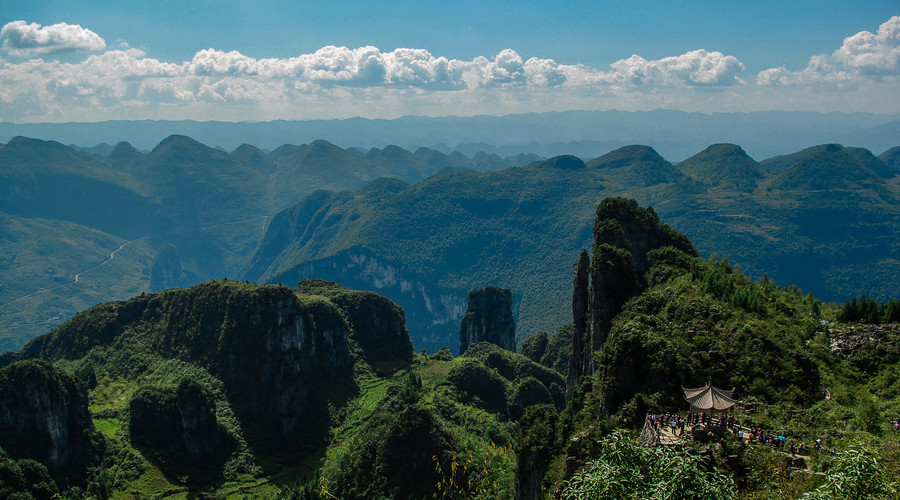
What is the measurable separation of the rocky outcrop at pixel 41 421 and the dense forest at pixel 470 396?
0.61 feet

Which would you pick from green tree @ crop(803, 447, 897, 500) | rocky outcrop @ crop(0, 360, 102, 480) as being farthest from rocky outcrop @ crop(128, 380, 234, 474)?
green tree @ crop(803, 447, 897, 500)

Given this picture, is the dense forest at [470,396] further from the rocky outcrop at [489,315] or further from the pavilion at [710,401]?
the rocky outcrop at [489,315]

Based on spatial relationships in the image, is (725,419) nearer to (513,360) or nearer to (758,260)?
(513,360)

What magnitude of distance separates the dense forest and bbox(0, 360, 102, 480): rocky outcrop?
7.4 inches

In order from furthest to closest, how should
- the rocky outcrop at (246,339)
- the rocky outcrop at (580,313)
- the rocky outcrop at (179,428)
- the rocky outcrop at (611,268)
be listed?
the rocky outcrop at (246,339) → the rocky outcrop at (179,428) → the rocky outcrop at (580,313) → the rocky outcrop at (611,268)

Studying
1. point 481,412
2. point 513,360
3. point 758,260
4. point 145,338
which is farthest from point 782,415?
point 758,260

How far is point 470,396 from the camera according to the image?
80250 millimetres

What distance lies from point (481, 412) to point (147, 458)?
4119 centimetres

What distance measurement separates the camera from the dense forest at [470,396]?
76.8 feet

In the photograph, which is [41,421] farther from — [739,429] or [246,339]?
[739,429]

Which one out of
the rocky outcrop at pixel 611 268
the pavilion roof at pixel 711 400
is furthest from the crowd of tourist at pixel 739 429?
the rocky outcrop at pixel 611 268

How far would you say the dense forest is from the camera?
23.4 m

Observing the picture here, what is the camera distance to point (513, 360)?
99.9 meters

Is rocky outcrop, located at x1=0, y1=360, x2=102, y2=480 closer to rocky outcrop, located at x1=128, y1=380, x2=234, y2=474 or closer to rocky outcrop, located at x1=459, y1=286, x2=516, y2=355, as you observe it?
rocky outcrop, located at x1=128, y1=380, x2=234, y2=474
